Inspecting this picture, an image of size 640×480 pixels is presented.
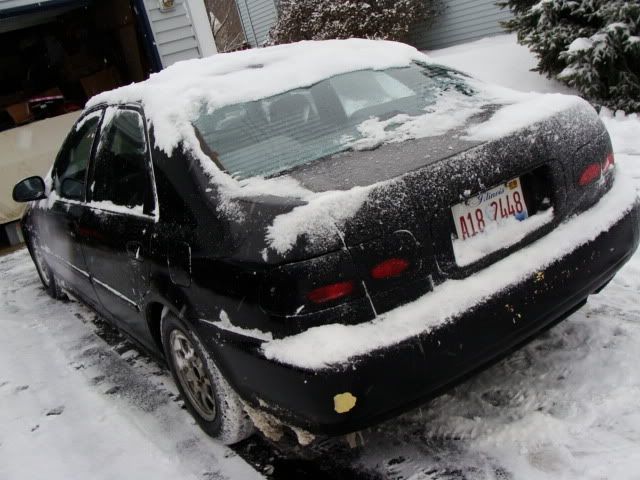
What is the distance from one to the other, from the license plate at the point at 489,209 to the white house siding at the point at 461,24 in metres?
12.6

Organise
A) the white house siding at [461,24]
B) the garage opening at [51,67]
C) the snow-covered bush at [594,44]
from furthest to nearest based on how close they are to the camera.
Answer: the white house siding at [461,24], the garage opening at [51,67], the snow-covered bush at [594,44]

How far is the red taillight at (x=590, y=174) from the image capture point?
257 centimetres

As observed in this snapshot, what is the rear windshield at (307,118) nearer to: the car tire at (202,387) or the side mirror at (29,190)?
the car tire at (202,387)

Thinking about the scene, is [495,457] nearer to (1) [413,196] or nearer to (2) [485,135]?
(1) [413,196]

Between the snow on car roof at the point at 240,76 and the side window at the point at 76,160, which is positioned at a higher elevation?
the snow on car roof at the point at 240,76

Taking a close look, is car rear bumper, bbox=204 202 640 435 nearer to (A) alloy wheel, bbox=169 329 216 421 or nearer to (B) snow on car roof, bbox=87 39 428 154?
(A) alloy wheel, bbox=169 329 216 421

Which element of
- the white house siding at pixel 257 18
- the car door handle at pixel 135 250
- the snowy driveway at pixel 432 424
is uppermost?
the white house siding at pixel 257 18

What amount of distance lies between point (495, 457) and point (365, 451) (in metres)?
0.54

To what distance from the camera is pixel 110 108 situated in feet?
11.0

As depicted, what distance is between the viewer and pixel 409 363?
2076 millimetres

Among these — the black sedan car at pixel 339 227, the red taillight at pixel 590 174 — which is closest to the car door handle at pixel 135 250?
the black sedan car at pixel 339 227

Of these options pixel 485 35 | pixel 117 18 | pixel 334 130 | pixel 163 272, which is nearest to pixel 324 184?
pixel 334 130

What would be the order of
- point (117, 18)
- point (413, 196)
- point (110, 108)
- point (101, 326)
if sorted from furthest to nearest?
point (117, 18)
point (101, 326)
point (110, 108)
point (413, 196)

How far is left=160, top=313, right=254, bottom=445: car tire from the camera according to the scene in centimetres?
258
